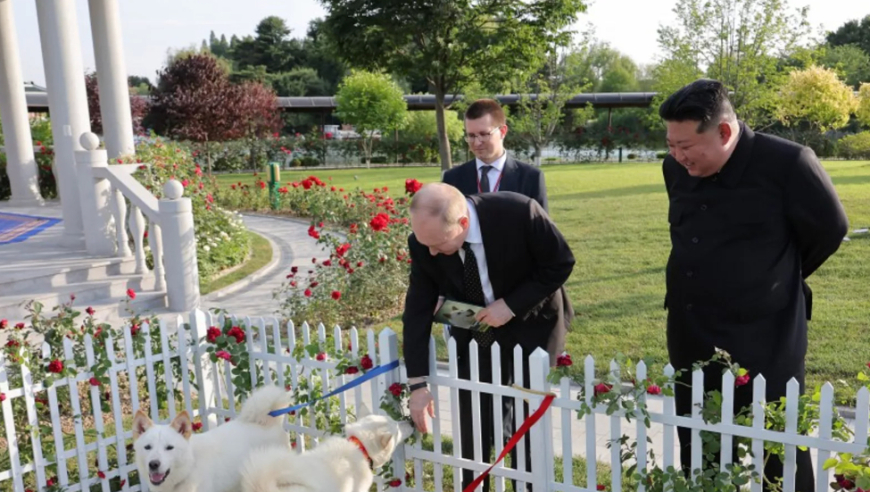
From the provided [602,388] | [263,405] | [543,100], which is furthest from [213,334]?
[543,100]

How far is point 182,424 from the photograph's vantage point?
3.15m

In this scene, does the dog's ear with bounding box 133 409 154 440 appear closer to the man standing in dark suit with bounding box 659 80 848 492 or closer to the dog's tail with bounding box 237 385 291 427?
the dog's tail with bounding box 237 385 291 427

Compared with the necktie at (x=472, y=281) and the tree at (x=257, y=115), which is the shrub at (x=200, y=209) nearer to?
the necktie at (x=472, y=281)

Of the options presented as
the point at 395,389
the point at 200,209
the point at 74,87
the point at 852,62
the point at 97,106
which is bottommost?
the point at 395,389

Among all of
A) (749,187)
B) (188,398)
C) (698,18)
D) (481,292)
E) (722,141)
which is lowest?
(188,398)

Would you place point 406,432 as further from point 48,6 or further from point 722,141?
point 48,6

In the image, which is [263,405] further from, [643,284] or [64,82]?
[64,82]

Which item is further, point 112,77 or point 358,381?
point 112,77

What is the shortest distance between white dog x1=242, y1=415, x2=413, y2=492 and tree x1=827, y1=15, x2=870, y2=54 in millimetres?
57664

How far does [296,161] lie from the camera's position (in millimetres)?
33906

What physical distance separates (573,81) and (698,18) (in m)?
22.1

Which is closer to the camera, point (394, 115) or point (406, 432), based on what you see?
point (406, 432)

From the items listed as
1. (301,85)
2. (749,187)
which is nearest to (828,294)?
(749,187)

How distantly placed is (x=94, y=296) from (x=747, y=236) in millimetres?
6827
